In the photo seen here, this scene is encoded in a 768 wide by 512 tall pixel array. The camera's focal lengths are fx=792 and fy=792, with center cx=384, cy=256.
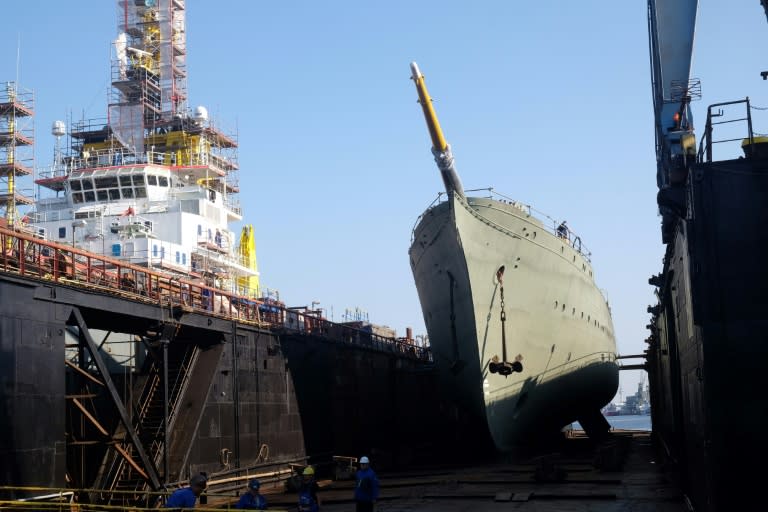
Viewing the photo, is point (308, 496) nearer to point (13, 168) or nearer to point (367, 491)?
point (367, 491)

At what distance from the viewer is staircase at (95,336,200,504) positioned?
1791cm

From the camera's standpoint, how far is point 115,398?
665 inches

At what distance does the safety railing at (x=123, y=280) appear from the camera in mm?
15820

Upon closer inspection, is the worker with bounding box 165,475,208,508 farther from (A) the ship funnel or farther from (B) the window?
(B) the window

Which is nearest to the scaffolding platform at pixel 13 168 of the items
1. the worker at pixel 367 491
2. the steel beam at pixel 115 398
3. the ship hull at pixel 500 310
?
the ship hull at pixel 500 310

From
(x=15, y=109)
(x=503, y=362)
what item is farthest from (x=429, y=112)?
(x=15, y=109)

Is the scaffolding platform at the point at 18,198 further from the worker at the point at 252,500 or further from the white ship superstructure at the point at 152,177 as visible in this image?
the worker at the point at 252,500

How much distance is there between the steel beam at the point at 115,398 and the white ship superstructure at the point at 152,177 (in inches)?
706

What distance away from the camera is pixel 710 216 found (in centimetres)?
1094

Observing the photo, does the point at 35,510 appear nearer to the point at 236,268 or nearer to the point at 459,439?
the point at 459,439

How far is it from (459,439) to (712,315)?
71.5 feet

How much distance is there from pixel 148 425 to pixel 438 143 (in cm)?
1229

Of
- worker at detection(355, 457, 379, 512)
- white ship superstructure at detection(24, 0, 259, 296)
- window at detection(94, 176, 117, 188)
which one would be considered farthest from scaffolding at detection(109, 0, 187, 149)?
worker at detection(355, 457, 379, 512)

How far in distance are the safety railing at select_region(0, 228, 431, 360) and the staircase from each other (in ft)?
5.00
